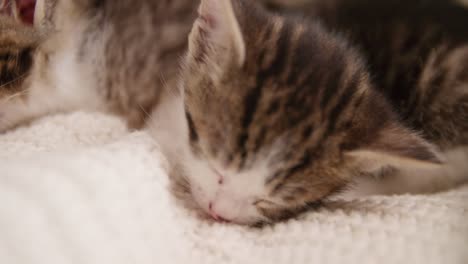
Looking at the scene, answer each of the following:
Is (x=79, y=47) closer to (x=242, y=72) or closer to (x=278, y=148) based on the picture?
(x=242, y=72)

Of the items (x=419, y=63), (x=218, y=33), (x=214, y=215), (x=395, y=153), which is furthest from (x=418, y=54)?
(x=214, y=215)

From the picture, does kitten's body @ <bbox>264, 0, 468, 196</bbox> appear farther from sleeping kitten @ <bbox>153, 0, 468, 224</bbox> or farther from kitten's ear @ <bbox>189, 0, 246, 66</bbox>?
kitten's ear @ <bbox>189, 0, 246, 66</bbox>

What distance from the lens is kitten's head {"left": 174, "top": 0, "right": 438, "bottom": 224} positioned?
84cm

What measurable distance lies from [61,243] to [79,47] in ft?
2.28

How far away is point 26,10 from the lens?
123 cm

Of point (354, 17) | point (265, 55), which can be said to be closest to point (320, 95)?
point (265, 55)

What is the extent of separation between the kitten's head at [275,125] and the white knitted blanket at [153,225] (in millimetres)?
61

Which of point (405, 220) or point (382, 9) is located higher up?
point (382, 9)

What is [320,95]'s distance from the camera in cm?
87

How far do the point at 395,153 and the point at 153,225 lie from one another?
0.44 metres

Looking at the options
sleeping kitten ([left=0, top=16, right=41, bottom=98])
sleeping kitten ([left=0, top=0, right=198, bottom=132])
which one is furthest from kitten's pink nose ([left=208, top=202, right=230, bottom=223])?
sleeping kitten ([left=0, top=16, right=41, bottom=98])

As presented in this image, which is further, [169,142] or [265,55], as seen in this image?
[169,142]

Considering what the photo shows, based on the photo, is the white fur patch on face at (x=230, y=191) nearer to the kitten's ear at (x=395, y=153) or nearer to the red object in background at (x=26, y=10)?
the kitten's ear at (x=395, y=153)

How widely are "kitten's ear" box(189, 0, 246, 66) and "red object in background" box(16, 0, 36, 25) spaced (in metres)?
0.52
